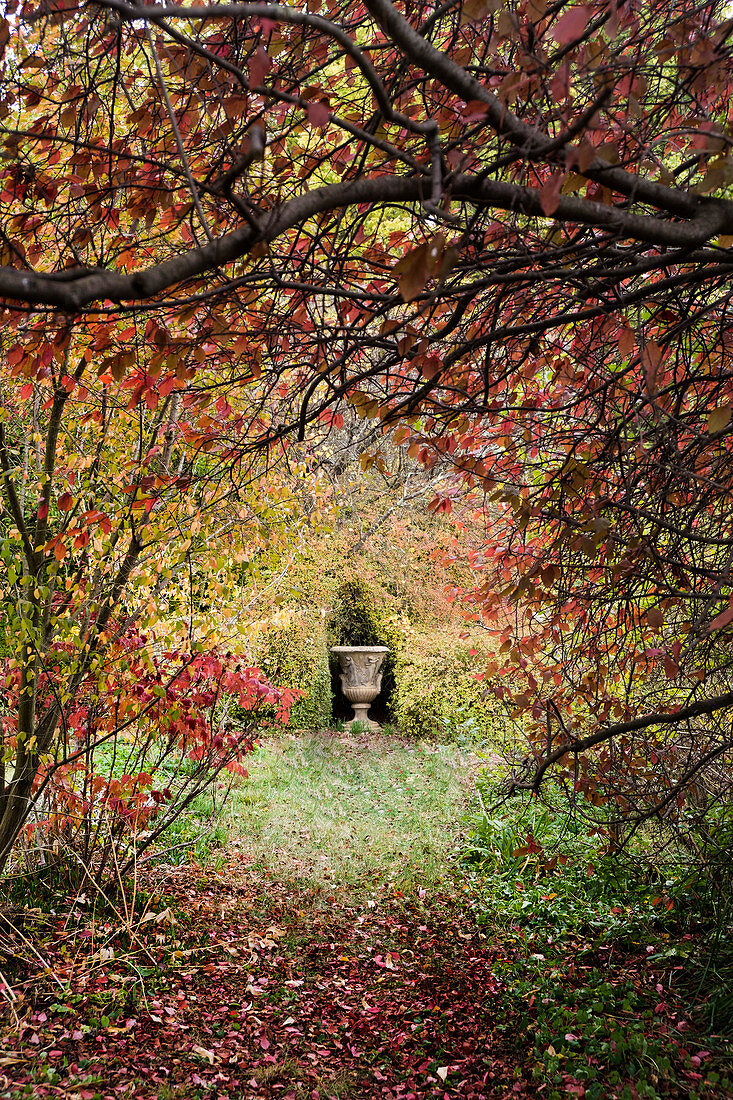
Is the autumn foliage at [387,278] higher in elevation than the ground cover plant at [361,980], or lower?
higher

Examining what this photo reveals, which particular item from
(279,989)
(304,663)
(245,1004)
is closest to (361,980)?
(279,989)

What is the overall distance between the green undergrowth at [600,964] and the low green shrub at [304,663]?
4.81 metres

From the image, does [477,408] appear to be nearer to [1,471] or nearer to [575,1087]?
[1,471]

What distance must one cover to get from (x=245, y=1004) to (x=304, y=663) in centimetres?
646

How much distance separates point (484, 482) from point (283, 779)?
572 cm

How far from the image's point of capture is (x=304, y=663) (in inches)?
401

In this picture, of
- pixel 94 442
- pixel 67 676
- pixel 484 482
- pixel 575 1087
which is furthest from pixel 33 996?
pixel 484 482

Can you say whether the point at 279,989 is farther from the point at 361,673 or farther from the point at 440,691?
the point at 361,673

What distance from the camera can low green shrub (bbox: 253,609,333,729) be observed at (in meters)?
9.95

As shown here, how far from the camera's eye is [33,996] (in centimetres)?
339

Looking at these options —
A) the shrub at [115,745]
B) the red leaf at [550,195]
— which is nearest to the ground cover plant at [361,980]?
the shrub at [115,745]

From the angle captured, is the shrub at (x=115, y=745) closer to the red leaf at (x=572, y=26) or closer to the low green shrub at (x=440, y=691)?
the red leaf at (x=572, y=26)

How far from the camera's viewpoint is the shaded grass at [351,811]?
568cm

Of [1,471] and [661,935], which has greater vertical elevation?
[1,471]
